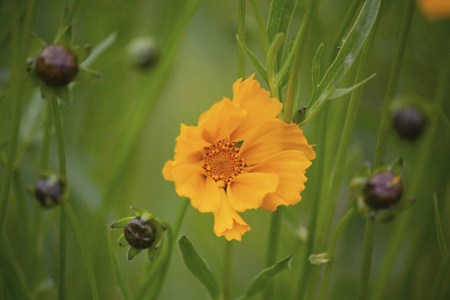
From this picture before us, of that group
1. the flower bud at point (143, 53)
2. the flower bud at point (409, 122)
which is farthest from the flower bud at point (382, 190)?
the flower bud at point (143, 53)

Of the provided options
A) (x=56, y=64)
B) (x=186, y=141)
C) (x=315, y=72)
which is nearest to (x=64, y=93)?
(x=56, y=64)

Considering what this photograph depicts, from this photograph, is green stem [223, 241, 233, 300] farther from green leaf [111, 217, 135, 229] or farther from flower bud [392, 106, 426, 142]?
flower bud [392, 106, 426, 142]

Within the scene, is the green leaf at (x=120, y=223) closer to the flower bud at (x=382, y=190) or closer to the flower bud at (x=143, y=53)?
the flower bud at (x=382, y=190)

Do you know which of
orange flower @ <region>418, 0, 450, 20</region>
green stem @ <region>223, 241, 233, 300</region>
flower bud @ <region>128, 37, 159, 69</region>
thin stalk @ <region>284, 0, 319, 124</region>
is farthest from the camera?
flower bud @ <region>128, 37, 159, 69</region>

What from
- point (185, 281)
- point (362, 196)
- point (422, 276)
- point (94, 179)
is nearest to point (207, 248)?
point (185, 281)

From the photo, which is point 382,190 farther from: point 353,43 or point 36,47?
point 36,47

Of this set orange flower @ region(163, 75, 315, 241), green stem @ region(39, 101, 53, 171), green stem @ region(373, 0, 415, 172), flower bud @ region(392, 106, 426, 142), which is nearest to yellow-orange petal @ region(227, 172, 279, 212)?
orange flower @ region(163, 75, 315, 241)
